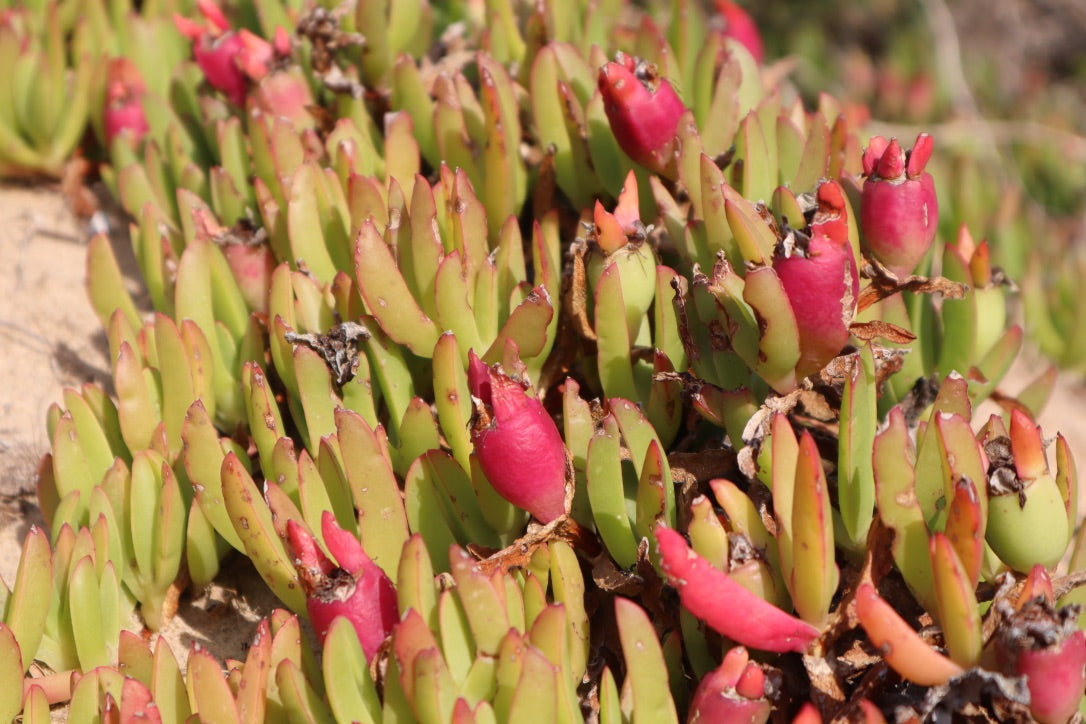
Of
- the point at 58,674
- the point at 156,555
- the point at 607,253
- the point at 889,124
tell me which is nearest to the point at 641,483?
the point at 607,253

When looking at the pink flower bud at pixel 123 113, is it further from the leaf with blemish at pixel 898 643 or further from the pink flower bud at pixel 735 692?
the leaf with blemish at pixel 898 643

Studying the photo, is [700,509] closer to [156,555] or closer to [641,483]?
[641,483]

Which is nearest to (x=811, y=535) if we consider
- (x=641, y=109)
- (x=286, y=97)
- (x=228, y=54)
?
(x=641, y=109)

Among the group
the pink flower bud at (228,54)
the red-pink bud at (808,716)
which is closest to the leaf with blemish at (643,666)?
the red-pink bud at (808,716)

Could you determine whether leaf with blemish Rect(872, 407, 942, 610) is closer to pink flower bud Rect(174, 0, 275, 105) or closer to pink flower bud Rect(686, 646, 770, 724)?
pink flower bud Rect(686, 646, 770, 724)

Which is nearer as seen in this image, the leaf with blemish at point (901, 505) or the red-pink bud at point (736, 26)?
the leaf with blemish at point (901, 505)

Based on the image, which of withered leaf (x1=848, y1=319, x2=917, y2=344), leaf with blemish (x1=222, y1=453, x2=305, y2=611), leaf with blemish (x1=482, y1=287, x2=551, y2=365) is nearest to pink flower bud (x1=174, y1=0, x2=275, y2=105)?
leaf with blemish (x1=482, y1=287, x2=551, y2=365)
